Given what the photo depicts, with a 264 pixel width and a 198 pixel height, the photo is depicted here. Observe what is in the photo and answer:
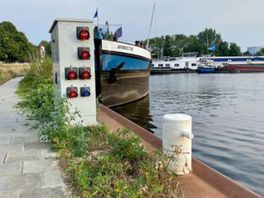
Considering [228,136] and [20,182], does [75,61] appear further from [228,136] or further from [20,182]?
[228,136]

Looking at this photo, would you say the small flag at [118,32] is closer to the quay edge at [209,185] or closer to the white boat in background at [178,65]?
the quay edge at [209,185]

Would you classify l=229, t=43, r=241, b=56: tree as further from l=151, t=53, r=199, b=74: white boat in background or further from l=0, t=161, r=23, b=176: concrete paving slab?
l=0, t=161, r=23, b=176: concrete paving slab

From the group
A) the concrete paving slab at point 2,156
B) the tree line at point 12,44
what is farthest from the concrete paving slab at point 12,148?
the tree line at point 12,44

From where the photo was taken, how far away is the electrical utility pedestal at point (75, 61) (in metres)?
5.28

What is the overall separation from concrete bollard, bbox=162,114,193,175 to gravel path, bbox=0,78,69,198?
47.0 inches

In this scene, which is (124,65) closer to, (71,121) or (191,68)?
(71,121)

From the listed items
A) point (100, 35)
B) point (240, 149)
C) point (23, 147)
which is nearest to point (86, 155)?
point (23, 147)

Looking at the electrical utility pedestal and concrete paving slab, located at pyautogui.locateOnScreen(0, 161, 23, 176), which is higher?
the electrical utility pedestal

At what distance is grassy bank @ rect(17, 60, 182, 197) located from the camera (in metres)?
2.93

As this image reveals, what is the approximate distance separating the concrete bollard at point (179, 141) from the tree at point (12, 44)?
57911 millimetres

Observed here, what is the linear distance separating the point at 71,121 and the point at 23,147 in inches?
37.4

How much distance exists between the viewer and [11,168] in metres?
3.87

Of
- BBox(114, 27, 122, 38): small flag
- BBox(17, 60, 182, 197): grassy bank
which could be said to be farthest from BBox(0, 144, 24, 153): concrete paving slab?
BBox(114, 27, 122, 38): small flag


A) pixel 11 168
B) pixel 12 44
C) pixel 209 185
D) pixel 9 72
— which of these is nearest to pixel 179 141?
pixel 209 185
